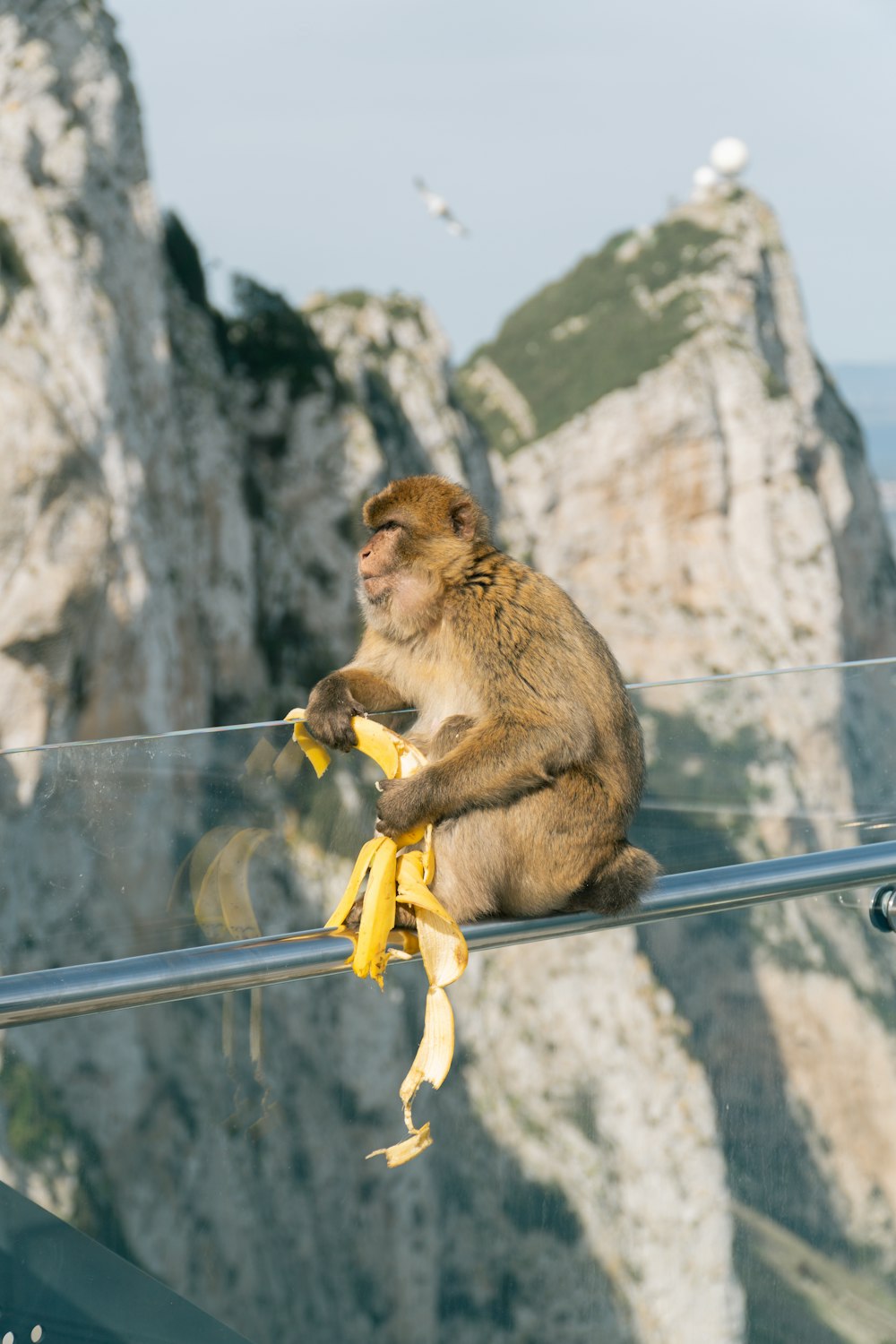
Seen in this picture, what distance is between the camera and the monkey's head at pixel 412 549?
2590 millimetres

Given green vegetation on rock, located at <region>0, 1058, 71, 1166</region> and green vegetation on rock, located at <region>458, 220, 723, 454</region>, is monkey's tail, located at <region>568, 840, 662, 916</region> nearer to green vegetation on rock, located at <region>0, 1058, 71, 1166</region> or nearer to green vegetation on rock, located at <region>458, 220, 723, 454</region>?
green vegetation on rock, located at <region>0, 1058, 71, 1166</region>

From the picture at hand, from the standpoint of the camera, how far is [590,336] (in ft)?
97.6

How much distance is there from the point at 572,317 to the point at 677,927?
2958 centimetres

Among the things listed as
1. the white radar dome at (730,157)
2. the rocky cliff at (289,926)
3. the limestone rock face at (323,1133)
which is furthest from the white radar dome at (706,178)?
the limestone rock face at (323,1133)

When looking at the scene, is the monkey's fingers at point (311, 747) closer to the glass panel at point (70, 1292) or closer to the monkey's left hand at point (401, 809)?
the monkey's left hand at point (401, 809)

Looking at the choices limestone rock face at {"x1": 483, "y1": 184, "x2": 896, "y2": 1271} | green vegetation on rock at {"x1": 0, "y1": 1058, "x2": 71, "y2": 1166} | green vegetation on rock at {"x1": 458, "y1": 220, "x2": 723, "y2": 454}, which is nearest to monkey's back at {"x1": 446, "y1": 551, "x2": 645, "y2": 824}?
green vegetation on rock at {"x1": 0, "y1": 1058, "x2": 71, "y2": 1166}

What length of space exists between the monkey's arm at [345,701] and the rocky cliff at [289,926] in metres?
0.18

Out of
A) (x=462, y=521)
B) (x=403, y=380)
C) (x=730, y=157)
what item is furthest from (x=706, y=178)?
(x=462, y=521)

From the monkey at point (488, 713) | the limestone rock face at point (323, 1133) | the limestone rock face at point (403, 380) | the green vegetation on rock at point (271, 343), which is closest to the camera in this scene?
the limestone rock face at point (323, 1133)

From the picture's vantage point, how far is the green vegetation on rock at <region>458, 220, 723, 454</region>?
28.3 meters

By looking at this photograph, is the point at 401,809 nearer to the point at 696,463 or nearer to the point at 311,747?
the point at 311,747

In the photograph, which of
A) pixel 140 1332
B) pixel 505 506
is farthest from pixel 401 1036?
pixel 505 506

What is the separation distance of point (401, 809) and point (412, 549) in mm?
617

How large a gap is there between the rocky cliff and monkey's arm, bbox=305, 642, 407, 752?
0.58 ft
